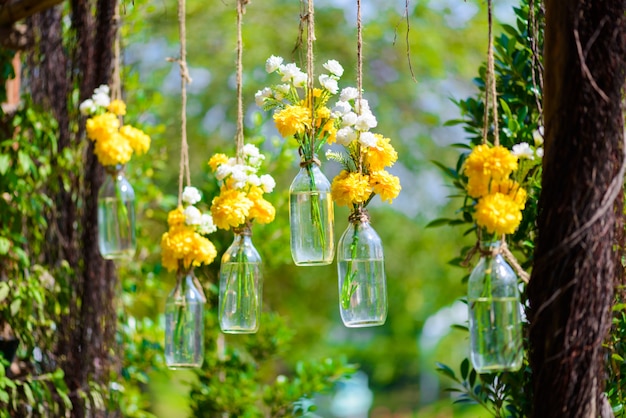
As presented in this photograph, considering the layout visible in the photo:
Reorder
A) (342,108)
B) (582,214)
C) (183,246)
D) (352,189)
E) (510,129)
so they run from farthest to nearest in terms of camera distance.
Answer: (510,129), (183,246), (342,108), (352,189), (582,214)

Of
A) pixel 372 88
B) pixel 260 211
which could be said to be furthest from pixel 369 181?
pixel 372 88

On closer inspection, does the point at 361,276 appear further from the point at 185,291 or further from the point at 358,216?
the point at 185,291

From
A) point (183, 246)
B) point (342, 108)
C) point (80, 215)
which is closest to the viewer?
point (342, 108)

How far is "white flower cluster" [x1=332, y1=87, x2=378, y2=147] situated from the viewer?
1.60 meters

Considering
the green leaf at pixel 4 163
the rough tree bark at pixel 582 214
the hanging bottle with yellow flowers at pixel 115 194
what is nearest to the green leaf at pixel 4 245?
the green leaf at pixel 4 163

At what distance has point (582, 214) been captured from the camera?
129 cm

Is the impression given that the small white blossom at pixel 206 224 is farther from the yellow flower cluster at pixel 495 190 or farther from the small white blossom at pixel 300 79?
the yellow flower cluster at pixel 495 190

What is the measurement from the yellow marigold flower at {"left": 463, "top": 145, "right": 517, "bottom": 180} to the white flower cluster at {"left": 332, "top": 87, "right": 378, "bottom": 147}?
0.26 metres

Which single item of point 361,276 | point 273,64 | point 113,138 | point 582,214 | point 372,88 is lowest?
point 361,276

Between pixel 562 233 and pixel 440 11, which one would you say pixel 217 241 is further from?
pixel 440 11

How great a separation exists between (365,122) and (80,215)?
57.5 inches

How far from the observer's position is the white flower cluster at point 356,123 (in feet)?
5.26

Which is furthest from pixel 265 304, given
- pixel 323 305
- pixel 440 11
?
pixel 440 11

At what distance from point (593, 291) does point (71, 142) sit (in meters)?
2.01
